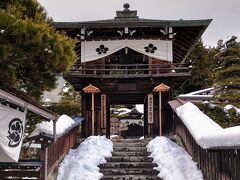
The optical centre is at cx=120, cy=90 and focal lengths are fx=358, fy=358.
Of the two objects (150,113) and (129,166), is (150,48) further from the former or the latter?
(129,166)

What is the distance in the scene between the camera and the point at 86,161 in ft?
35.1

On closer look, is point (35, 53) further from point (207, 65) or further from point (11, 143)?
point (207, 65)

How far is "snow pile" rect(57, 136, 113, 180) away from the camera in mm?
9703

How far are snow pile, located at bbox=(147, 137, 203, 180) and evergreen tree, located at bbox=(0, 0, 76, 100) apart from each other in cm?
401

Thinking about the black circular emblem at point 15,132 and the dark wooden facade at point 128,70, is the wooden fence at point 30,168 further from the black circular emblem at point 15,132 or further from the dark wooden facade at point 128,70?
the dark wooden facade at point 128,70

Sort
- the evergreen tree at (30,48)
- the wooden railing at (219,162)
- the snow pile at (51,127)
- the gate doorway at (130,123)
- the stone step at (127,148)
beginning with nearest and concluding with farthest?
the wooden railing at (219,162) → the evergreen tree at (30,48) → the snow pile at (51,127) → the stone step at (127,148) → the gate doorway at (130,123)

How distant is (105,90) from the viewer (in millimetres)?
18594

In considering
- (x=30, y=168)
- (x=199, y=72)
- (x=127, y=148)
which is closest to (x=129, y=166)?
(x=127, y=148)

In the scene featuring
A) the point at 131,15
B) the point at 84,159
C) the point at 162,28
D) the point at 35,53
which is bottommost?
the point at 84,159

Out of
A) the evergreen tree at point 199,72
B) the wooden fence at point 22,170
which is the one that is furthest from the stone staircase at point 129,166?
the evergreen tree at point 199,72

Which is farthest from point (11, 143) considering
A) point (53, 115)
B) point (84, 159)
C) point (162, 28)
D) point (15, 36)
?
point (162, 28)

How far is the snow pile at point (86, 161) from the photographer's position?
9.70 metres

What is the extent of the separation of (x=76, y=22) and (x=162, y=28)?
14.6 feet

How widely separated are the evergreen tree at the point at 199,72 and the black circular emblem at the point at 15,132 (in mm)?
23594
